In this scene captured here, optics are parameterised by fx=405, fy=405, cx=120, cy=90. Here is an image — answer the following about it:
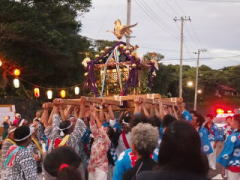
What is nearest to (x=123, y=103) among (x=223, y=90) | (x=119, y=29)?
(x=119, y=29)

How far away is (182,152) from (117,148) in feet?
15.1

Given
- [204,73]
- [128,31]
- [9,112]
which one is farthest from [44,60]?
[204,73]

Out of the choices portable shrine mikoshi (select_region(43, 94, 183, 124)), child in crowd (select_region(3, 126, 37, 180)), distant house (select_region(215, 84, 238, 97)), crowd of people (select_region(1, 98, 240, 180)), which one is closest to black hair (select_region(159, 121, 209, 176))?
crowd of people (select_region(1, 98, 240, 180))

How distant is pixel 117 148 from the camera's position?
701 centimetres

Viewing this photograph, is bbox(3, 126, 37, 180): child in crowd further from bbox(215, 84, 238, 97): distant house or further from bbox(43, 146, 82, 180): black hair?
bbox(215, 84, 238, 97): distant house

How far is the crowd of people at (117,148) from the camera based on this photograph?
2.51 m

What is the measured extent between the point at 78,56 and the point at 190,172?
84.6 feet

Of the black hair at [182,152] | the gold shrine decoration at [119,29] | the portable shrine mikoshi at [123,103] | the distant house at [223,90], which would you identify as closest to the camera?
the black hair at [182,152]

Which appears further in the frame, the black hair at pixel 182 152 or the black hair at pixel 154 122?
the black hair at pixel 154 122

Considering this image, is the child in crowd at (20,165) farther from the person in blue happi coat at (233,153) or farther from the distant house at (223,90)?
the distant house at (223,90)

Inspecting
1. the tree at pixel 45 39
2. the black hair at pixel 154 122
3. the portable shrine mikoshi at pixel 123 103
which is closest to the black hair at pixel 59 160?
the black hair at pixel 154 122

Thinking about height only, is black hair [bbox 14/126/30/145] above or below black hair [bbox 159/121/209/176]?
below

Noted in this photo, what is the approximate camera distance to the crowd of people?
2506 mm

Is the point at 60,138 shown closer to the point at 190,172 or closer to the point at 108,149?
the point at 108,149
